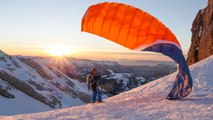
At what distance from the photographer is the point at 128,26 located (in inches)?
543

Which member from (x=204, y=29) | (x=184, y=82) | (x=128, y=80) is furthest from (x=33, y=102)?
(x=128, y=80)

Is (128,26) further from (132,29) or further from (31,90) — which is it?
(31,90)

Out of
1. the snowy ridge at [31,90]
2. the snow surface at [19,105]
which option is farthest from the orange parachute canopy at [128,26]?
the snowy ridge at [31,90]

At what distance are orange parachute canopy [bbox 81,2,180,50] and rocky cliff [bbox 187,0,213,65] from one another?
19638 millimetres

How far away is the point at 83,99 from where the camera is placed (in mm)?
76938

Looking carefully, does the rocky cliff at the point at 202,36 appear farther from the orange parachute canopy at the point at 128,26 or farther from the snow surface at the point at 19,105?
the snow surface at the point at 19,105

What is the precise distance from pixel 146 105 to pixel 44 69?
7904cm

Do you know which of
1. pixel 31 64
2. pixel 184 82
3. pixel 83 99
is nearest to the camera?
pixel 184 82

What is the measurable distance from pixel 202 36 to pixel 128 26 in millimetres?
24336

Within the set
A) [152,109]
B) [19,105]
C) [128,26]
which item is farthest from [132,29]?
[19,105]

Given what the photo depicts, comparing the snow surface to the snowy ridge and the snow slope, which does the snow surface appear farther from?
the snow slope

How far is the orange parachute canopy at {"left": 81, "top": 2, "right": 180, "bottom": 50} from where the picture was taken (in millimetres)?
13703

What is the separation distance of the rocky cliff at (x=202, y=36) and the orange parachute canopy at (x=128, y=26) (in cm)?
1964

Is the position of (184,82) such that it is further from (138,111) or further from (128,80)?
(128,80)
